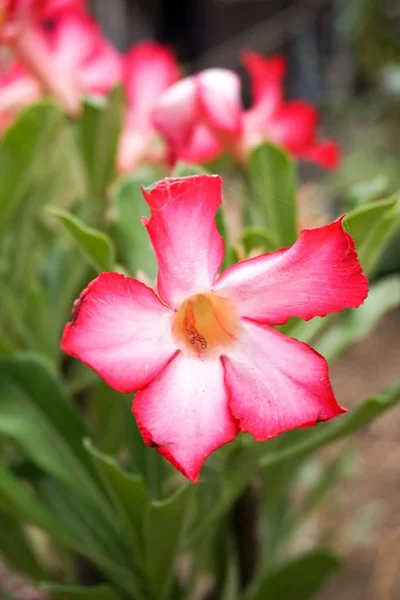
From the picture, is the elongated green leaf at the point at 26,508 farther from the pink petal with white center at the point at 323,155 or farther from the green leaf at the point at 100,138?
the pink petal with white center at the point at 323,155

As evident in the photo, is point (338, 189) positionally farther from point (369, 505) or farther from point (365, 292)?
point (365, 292)

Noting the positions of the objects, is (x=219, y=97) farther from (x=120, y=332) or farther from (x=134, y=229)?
(x=120, y=332)

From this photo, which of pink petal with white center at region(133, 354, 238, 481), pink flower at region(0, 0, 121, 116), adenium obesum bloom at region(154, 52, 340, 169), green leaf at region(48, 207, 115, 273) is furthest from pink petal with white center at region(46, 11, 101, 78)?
pink petal with white center at region(133, 354, 238, 481)

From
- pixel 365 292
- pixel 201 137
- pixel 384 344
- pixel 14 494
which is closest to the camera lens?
pixel 365 292

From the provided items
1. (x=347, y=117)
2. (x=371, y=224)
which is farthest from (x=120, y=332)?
(x=347, y=117)

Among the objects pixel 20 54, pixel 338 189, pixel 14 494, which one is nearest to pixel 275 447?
pixel 14 494

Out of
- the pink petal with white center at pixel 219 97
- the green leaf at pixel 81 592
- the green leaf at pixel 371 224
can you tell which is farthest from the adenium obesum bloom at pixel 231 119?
the green leaf at pixel 81 592
